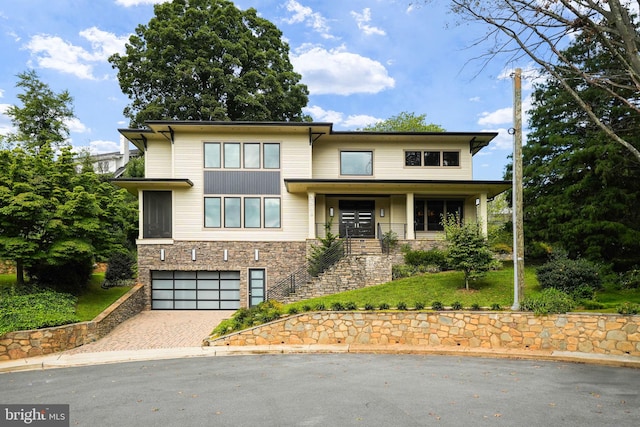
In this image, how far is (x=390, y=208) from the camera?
906 inches

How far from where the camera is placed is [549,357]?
11.1 metres

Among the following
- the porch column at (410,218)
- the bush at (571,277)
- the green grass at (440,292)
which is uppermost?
the porch column at (410,218)

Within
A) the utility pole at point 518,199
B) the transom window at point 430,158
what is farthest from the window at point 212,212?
the utility pole at point 518,199

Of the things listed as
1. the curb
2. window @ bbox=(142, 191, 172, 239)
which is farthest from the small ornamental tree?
window @ bbox=(142, 191, 172, 239)

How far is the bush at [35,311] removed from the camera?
12848mm

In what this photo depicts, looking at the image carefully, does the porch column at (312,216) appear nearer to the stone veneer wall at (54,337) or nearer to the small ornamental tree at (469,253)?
the small ornamental tree at (469,253)

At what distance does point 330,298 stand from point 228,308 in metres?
6.95

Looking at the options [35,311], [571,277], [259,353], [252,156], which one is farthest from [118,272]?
[571,277]

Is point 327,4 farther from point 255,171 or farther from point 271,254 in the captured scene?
point 271,254

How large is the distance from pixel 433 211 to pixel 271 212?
28.1 feet

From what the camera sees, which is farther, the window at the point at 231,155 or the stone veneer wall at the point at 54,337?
the window at the point at 231,155

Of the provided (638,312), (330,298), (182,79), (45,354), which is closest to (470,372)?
(638,312)

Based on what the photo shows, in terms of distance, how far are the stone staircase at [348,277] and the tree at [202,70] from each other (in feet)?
59.5

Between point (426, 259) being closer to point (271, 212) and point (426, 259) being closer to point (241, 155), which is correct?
point (271, 212)
